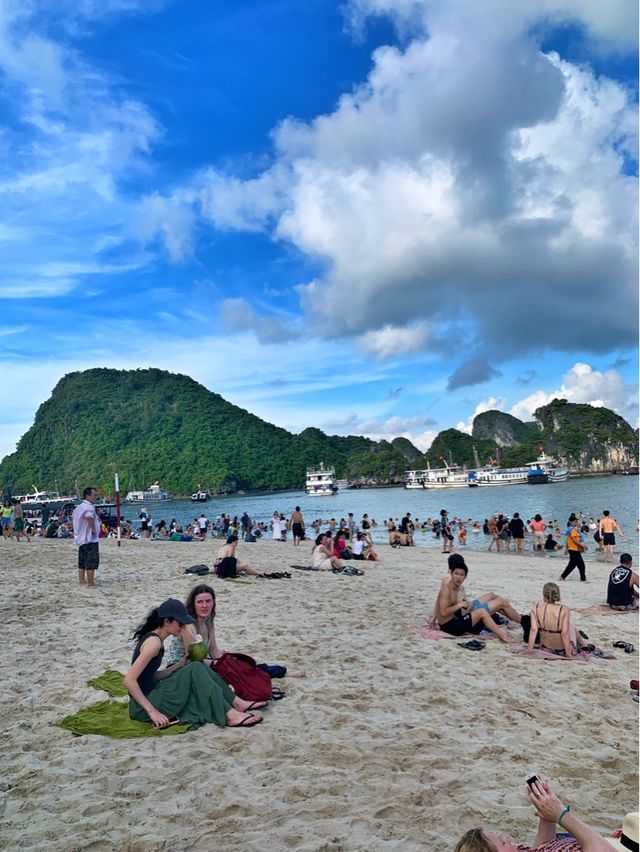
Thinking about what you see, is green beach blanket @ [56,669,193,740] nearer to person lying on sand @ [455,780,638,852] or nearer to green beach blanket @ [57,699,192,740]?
green beach blanket @ [57,699,192,740]

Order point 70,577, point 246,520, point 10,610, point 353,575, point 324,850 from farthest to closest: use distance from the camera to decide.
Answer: point 246,520 → point 353,575 → point 70,577 → point 10,610 → point 324,850

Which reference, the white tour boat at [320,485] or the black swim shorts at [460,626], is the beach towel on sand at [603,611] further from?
the white tour boat at [320,485]

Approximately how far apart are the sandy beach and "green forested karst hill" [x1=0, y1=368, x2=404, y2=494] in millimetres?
131125

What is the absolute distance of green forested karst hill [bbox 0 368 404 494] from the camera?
14175 cm

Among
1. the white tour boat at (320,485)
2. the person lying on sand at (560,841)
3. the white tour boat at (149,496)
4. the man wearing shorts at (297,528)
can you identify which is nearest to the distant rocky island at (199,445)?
the white tour boat at (149,496)

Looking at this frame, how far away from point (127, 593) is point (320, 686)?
5.28 metres

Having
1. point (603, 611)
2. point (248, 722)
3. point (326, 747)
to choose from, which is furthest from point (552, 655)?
point (603, 611)

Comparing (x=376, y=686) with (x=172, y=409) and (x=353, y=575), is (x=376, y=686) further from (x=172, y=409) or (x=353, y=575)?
(x=172, y=409)

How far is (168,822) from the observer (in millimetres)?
3266

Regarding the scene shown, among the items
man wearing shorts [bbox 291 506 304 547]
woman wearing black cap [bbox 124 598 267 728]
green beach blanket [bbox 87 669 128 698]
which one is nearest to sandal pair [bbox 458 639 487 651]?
woman wearing black cap [bbox 124 598 267 728]

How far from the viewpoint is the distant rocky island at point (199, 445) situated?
5177 inches

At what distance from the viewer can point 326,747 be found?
13.8 ft

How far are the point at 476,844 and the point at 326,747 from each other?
223 centimetres

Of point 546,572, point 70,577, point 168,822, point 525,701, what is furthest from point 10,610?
point 546,572
